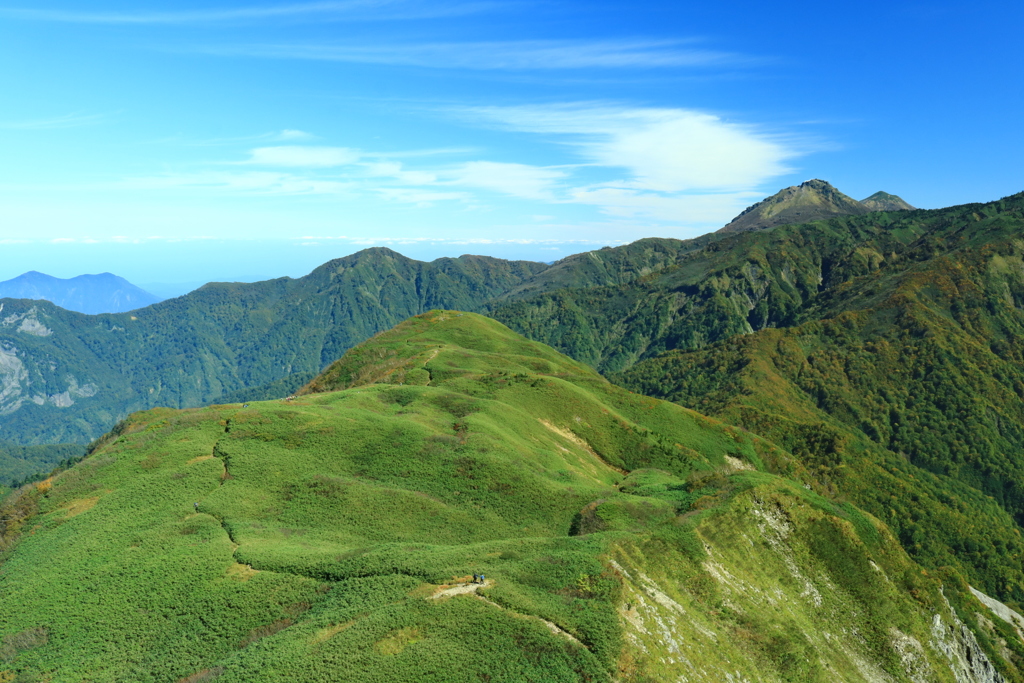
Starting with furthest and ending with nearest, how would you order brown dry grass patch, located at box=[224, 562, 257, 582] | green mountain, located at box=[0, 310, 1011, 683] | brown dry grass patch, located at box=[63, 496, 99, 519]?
brown dry grass patch, located at box=[63, 496, 99, 519]
brown dry grass patch, located at box=[224, 562, 257, 582]
green mountain, located at box=[0, 310, 1011, 683]

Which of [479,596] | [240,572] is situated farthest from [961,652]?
[240,572]

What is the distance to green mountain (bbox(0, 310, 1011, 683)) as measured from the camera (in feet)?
122

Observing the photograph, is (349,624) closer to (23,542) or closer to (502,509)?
(502,509)

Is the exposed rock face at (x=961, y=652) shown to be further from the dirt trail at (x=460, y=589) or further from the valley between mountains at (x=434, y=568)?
the dirt trail at (x=460, y=589)

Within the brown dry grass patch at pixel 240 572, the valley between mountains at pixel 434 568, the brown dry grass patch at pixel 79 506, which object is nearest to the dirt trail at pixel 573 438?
the valley between mountains at pixel 434 568

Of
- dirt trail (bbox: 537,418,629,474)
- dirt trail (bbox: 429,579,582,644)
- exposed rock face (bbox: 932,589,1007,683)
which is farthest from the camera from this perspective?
dirt trail (bbox: 537,418,629,474)

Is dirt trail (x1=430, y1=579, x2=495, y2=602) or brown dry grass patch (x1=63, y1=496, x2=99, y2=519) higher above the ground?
dirt trail (x1=430, y1=579, x2=495, y2=602)

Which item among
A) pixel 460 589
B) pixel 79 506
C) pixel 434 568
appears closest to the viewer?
pixel 460 589

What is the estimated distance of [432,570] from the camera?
44.8 meters

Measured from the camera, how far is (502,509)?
2744 inches

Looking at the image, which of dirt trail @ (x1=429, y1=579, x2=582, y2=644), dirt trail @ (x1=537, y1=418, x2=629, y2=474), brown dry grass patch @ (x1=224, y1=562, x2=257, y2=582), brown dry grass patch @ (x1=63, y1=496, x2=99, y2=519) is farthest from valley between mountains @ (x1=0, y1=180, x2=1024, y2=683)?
dirt trail @ (x1=537, y1=418, x2=629, y2=474)

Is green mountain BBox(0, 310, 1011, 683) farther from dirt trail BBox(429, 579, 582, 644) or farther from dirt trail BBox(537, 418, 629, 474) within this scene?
dirt trail BBox(537, 418, 629, 474)

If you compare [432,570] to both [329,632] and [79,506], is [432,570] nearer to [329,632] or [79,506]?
[329,632]

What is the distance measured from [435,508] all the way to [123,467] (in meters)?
41.6
